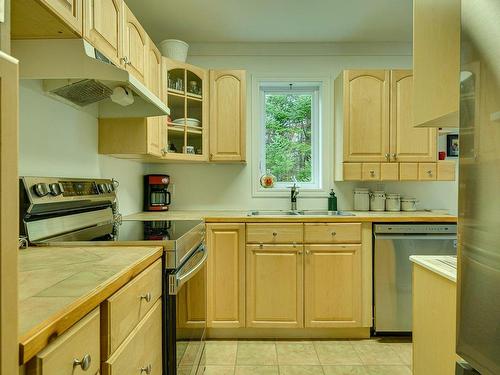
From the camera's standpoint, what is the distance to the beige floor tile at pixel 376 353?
2.12m

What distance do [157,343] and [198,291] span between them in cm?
56


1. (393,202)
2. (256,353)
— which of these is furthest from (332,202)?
(256,353)

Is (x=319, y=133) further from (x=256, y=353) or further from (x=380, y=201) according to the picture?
(x=256, y=353)

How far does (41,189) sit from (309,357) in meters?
1.89

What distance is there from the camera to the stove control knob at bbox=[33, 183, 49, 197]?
4.41 feet

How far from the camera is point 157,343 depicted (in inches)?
49.4

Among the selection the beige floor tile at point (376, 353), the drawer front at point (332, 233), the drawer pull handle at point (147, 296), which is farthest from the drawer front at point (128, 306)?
the beige floor tile at point (376, 353)

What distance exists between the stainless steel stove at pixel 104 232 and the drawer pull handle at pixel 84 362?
1.85 feet

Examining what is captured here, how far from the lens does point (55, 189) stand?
4.83 feet

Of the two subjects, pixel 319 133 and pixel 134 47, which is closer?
pixel 134 47

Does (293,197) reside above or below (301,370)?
above

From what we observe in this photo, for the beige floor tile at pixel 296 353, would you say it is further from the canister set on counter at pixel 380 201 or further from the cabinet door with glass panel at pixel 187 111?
the cabinet door with glass panel at pixel 187 111

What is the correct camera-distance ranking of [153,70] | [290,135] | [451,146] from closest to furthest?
[153,70]
[451,146]
[290,135]

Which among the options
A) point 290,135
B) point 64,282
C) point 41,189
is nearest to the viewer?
point 64,282
